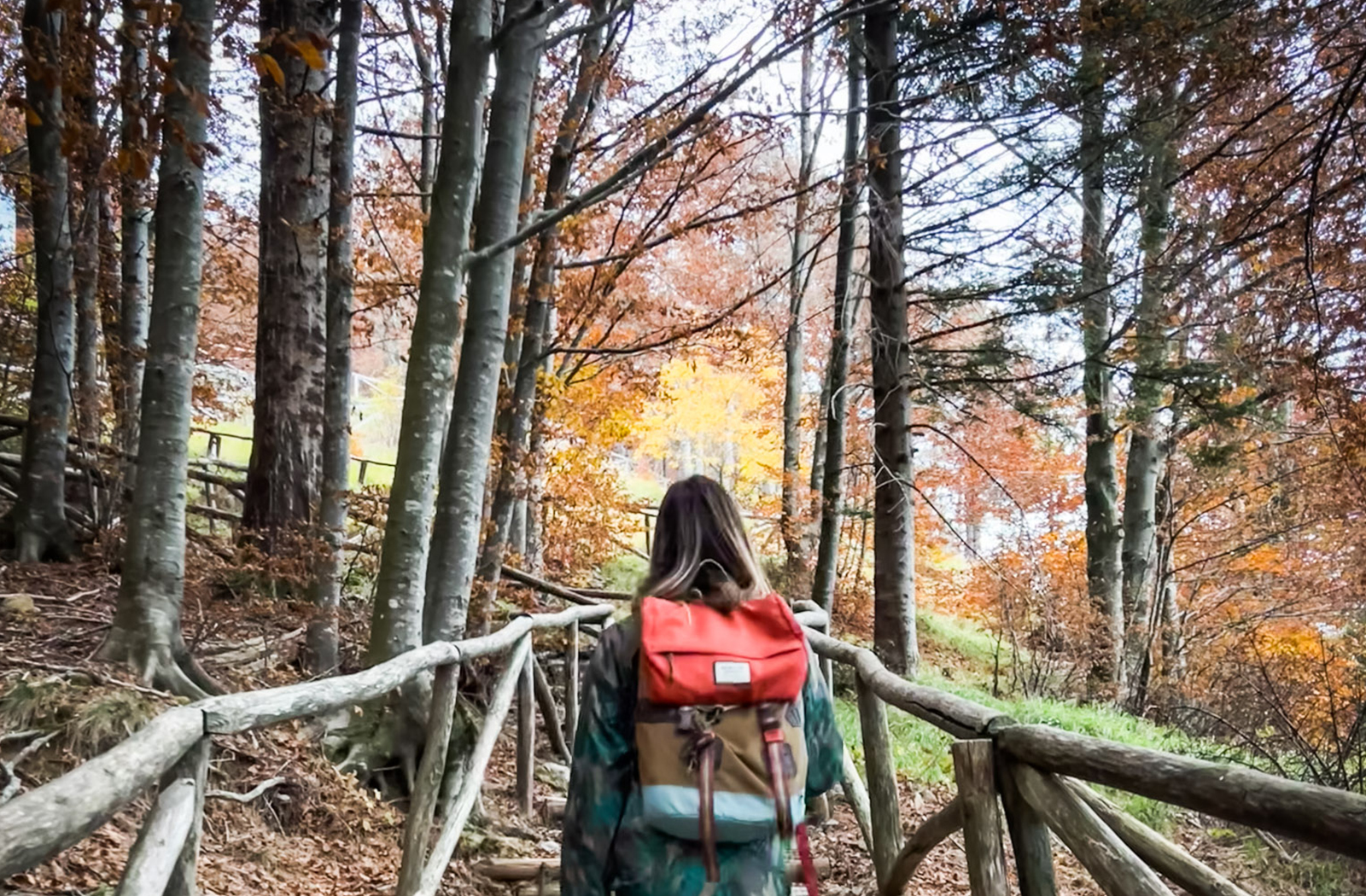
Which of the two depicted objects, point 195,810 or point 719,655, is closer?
point 195,810

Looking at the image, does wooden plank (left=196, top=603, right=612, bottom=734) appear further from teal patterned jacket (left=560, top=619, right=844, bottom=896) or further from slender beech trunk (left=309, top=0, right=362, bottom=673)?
slender beech trunk (left=309, top=0, right=362, bottom=673)

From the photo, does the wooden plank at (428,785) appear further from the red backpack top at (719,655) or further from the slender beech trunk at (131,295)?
the slender beech trunk at (131,295)

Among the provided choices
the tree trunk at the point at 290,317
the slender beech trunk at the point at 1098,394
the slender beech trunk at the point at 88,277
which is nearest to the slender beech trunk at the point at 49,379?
the slender beech trunk at the point at 88,277

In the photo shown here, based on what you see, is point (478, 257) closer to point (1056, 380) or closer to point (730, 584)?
point (730, 584)

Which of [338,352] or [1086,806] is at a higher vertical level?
[338,352]

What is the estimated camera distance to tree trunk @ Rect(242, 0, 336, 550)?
27.2ft

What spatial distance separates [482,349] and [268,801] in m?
2.66

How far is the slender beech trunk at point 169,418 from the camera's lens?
4828 millimetres

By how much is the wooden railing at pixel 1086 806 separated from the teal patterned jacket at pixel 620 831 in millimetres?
616

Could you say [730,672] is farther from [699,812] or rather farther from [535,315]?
[535,315]

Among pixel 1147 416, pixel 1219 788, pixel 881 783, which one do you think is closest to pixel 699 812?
pixel 1219 788

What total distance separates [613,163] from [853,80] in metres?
3.24

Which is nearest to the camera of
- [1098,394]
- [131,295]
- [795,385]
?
[131,295]

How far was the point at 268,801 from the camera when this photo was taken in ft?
15.1
